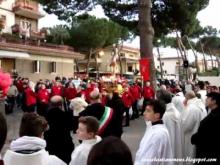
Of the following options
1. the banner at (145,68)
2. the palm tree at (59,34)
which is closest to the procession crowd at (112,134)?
the banner at (145,68)

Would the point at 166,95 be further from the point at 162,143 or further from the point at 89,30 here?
the point at 89,30

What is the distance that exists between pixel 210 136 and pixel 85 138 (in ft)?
6.52

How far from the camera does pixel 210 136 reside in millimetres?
6078

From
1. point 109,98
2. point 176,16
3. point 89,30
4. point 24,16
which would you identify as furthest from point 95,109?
point 89,30

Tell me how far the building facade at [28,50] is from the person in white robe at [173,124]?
23.9m

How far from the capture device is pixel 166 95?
284 inches

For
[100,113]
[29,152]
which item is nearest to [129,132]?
[100,113]

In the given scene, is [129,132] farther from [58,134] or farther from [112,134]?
[58,134]

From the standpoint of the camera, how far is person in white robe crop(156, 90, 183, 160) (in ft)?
22.6

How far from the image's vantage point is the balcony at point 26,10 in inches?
1798

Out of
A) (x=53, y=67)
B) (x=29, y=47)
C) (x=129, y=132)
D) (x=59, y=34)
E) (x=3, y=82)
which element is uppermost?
(x=59, y=34)

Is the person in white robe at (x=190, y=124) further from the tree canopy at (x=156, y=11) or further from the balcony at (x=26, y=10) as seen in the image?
the balcony at (x=26, y=10)

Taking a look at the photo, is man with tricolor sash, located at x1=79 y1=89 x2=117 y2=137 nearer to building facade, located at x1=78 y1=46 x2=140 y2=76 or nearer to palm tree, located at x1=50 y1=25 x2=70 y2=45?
palm tree, located at x1=50 y1=25 x2=70 y2=45

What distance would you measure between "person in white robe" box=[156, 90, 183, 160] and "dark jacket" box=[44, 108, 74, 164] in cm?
170
